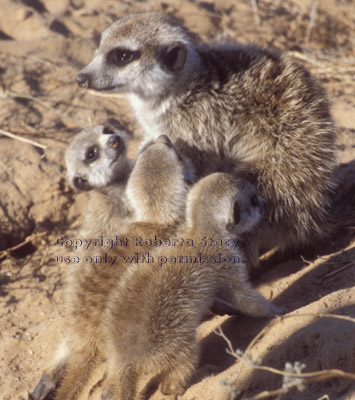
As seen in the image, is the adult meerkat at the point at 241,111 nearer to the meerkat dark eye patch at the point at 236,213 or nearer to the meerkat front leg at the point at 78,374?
the meerkat dark eye patch at the point at 236,213

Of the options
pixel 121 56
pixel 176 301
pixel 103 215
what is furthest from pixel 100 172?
pixel 176 301

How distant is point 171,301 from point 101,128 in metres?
1.83

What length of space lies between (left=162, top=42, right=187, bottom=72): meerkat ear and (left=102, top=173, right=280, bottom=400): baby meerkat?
116 cm

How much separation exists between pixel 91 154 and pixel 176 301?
1656mm

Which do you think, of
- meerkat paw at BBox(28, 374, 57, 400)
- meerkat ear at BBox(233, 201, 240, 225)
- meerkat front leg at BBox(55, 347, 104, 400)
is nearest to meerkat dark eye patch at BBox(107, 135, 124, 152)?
meerkat ear at BBox(233, 201, 240, 225)

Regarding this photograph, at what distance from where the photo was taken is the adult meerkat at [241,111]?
13.8ft

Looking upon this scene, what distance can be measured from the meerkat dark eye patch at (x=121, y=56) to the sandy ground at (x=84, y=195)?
1.29 metres

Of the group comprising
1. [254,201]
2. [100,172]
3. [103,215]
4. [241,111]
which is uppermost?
[241,111]

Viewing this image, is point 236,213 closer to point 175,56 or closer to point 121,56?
point 175,56

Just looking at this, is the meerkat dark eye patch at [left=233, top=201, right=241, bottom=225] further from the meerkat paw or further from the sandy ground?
the meerkat paw

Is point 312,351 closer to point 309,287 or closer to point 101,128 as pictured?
point 309,287

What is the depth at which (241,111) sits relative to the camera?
4.30 metres

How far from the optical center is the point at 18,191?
5.05m

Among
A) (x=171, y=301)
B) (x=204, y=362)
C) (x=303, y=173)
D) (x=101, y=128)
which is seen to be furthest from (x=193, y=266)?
(x=101, y=128)
